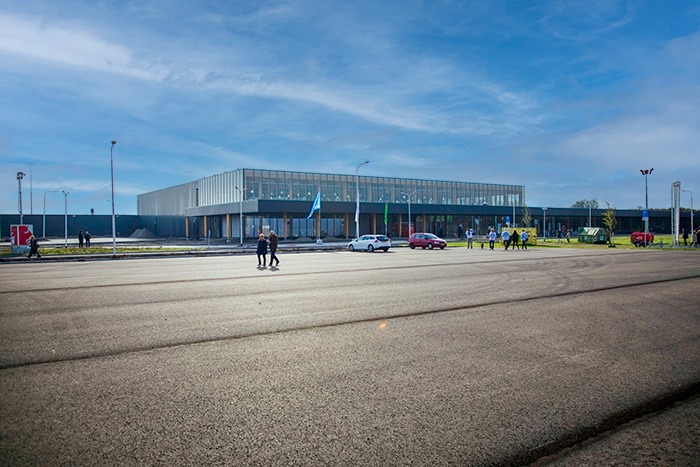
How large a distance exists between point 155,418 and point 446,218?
78094 mm

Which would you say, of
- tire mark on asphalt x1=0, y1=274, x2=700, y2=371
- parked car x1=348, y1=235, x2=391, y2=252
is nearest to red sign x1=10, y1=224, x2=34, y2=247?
parked car x1=348, y1=235, x2=391, y2=252

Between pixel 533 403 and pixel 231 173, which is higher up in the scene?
pixel 231 173

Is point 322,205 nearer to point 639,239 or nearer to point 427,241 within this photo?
point 427,241

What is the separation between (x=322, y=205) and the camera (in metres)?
62.6

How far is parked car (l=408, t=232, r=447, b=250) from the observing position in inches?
1679

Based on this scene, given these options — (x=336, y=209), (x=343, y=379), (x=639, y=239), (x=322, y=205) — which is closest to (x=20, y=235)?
(x=322, y=205)

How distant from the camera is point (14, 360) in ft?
22.0

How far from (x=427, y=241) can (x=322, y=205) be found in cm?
2235

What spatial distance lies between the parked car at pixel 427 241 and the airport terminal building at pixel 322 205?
12677 mm

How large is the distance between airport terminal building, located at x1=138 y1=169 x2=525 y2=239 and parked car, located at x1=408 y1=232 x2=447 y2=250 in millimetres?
12677

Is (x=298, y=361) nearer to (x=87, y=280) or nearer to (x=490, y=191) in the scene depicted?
(x=87, y=280)

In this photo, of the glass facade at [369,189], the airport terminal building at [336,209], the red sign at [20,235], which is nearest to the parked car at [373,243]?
the airport terminal building at [336,209]

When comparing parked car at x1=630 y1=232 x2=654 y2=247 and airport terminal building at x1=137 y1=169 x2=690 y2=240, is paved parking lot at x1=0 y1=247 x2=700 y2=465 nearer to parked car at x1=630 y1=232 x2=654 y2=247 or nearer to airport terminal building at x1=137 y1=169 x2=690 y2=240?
parked car at x1=630 y1=232 x2=654 y2=247

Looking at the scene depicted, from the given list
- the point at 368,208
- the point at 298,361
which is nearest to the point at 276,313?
the point at 298,361
